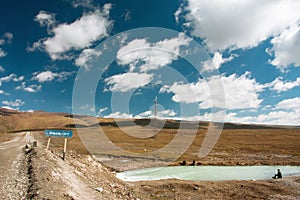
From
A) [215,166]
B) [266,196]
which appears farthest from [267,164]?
[266,196]

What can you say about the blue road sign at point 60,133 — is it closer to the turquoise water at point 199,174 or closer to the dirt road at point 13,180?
the dirt road at point 13,180

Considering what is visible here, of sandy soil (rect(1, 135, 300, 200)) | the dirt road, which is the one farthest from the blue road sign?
the dirt road

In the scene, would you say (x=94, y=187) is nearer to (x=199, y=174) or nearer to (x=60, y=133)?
(x=60, y=133)

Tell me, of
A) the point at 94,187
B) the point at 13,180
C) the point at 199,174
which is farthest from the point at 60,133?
the point at 199,174

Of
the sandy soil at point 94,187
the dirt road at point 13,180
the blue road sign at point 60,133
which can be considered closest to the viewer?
the dirt road at point 13,180

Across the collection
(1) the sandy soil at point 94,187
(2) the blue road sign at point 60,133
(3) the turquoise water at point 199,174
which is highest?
(2) the blue road sign at point 60,133

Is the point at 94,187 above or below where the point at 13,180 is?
below

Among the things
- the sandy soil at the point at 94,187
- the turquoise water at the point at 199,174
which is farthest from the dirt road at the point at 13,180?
the turquoise water at the point at 199,174

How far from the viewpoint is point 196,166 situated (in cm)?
5169

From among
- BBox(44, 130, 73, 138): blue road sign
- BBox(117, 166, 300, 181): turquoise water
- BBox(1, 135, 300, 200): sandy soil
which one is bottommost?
BBox(117, 166, 300, 181): turquoise water

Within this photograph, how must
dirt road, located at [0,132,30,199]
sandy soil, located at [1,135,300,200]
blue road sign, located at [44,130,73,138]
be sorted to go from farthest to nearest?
1. blue road sign, located at [44,130,73,138]
2. sandy soil, located at [1,135,300,200]
3. dirt road, located at [0,132,30,199]

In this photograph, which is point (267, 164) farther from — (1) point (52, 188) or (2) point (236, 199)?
(1) point (52, 188)

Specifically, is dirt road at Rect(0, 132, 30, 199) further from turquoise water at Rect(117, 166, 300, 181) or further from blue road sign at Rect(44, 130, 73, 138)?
turquoise water at Rect(117, 166, 300, 181)

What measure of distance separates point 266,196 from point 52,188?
18.9 meters
